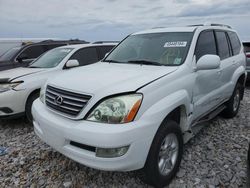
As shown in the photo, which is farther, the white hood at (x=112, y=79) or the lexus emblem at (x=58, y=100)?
the lexus emblem at (x=58, y=100)

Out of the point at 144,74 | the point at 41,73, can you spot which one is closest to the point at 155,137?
the point at 144,74

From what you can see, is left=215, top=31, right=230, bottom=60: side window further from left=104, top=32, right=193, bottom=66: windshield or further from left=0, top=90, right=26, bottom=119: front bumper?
left=0, top=90, right=26, bottom=119: front bumper

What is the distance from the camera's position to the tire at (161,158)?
230cm

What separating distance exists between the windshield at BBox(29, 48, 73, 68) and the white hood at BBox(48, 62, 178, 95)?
2411mm

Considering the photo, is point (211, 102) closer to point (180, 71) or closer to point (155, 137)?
point (180, 71)

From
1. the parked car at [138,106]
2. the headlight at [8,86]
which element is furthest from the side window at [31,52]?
the parked car at [138,106]

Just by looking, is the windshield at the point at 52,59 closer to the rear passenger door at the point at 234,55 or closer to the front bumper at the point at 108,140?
the front bumper at the point at 108,140

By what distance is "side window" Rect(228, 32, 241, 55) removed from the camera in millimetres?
4555

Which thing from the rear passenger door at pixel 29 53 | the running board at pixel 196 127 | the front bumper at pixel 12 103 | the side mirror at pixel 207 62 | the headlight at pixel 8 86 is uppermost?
the side mirror at pixel 207 62

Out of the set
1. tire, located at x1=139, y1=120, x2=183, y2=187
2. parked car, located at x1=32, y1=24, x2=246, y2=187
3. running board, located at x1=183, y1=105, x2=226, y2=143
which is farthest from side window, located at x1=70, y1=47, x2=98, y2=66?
tire, located at x1=139, y1=120, x2=183, y2=187

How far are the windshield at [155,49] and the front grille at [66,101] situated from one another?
3.94ft

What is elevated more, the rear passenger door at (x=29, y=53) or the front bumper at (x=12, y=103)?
the rear passenger door at (x=29, y=53)

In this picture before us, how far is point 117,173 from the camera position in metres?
2.88

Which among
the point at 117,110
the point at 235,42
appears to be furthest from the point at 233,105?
the point at 117,110
